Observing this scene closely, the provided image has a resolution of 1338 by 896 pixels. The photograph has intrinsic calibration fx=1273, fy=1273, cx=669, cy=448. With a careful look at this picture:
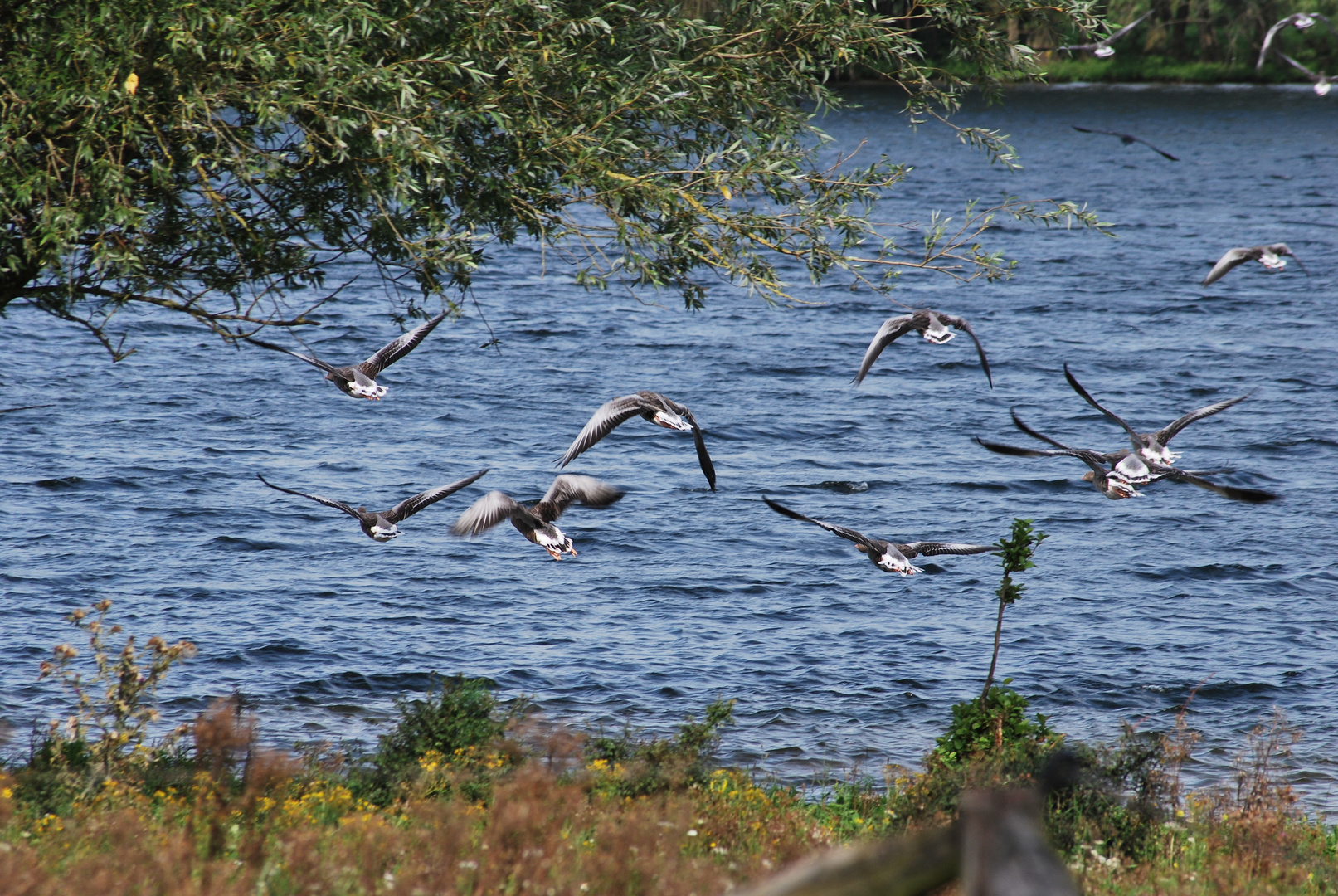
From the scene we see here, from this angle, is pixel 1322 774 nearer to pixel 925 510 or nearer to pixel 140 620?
pixel 925 510

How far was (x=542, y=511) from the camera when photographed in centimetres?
1041

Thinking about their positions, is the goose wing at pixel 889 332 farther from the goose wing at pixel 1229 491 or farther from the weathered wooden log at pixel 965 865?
the weathered wooden log at pixel 965 865

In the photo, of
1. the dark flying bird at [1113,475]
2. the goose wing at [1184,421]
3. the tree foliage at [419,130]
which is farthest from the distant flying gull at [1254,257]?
the dark flying bird at [1113,475]

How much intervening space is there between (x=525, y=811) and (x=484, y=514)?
142 inches

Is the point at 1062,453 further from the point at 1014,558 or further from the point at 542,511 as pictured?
the point at 542,511

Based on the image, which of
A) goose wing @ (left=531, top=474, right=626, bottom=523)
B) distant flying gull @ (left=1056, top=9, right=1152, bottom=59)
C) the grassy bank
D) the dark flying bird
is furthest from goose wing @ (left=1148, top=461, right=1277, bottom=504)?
distant flying gull @ (left=1056, top=9, right=1152, bottom=59)

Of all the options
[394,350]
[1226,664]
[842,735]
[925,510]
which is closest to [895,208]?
[925,510]

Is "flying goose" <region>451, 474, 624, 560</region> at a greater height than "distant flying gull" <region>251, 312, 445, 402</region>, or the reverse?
"distant flying gull" <region>251, 312, 445, 402</region>

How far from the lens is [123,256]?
8.41 m

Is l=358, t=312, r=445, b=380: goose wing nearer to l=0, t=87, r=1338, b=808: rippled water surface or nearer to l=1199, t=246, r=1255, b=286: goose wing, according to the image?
l=0, t=87, r=1338, b=808: rippled water surface

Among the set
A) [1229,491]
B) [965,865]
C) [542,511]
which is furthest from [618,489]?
[965,865]

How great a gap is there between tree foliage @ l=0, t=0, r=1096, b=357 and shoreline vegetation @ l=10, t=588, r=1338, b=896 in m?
2.82

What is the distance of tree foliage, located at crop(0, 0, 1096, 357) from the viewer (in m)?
8.37

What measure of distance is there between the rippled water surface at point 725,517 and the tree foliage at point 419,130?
18.8 ft
